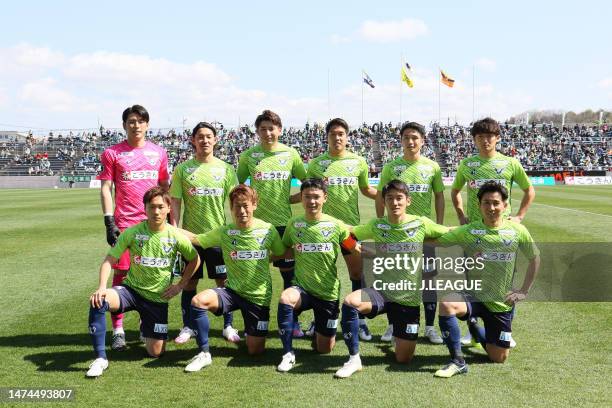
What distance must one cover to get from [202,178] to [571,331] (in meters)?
4.71

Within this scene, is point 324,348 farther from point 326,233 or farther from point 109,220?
point 109,220

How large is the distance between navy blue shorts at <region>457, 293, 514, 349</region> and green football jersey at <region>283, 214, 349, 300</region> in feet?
4.52

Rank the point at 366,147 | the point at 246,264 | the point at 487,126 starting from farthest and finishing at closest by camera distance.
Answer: the point at 366,147, the point at 487,126, the point at 246,264

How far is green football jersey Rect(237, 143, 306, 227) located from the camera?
6.61 meters

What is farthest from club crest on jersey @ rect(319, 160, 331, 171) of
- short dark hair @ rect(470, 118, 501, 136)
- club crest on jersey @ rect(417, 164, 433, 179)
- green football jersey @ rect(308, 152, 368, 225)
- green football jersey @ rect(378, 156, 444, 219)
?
short dark hair @ rect(470, 118, 501, 136)

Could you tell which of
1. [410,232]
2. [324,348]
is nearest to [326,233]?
[410,232]

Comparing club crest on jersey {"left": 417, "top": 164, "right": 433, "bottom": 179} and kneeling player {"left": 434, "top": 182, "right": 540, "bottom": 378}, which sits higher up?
club crest on jersey {"left": 417, "top": 164, "right": 433, "bottom": 179}

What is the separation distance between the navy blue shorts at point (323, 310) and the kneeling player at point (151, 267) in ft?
4.22

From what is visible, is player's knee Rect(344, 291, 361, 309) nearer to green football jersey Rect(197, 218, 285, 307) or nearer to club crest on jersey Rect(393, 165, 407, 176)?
green football jersey Rect(197, 218, 285, 307)

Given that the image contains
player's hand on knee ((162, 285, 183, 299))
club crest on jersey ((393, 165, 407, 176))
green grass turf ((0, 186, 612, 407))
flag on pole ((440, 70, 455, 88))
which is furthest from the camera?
flag on pole ((440, 70, 455, 88))

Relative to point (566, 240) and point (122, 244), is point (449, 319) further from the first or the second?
point (566, 240)

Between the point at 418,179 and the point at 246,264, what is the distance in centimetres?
230

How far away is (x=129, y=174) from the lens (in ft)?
21.2

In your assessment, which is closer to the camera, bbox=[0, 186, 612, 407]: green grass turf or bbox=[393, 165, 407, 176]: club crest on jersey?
bbox=[0, 186, 612, 407]: green grass turf
